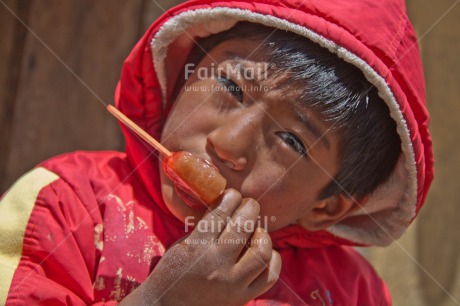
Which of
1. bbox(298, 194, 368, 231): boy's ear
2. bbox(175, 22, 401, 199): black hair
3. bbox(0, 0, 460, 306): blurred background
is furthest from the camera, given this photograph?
bbox(0, 0, 460, 306): blurred background

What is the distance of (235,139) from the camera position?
122 centimetres

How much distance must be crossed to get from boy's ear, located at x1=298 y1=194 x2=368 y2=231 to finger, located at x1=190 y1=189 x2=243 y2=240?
0.37 metres

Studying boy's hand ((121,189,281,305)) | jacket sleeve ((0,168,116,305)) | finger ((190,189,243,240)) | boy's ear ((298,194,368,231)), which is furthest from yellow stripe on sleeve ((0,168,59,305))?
boy's ear ((298,194,368,231))

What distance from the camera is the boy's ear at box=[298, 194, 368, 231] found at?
1493mm

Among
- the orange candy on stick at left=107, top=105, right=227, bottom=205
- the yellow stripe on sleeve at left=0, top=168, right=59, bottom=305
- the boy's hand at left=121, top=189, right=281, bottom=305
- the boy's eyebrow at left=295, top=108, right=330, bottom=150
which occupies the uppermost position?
the boy's eyebrow at left=295, top=108, right=330, bottom=150

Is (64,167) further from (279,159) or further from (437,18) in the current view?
(437,18)

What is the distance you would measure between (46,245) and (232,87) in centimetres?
47

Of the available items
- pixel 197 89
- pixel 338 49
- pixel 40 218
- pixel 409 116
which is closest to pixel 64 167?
pixel 40 218

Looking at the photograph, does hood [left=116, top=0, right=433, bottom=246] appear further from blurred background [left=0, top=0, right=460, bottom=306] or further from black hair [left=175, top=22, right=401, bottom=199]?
blurred background [left=0, top=0, right=460, bottom=306]

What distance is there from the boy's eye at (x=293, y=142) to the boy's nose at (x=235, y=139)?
0.06 metres

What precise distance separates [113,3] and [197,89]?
654 millimetres

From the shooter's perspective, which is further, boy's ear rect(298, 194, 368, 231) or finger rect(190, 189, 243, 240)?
boy's ear rect(298, 194, 368, 231)

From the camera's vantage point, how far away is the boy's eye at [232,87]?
1.28m

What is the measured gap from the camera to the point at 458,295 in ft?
6.82
